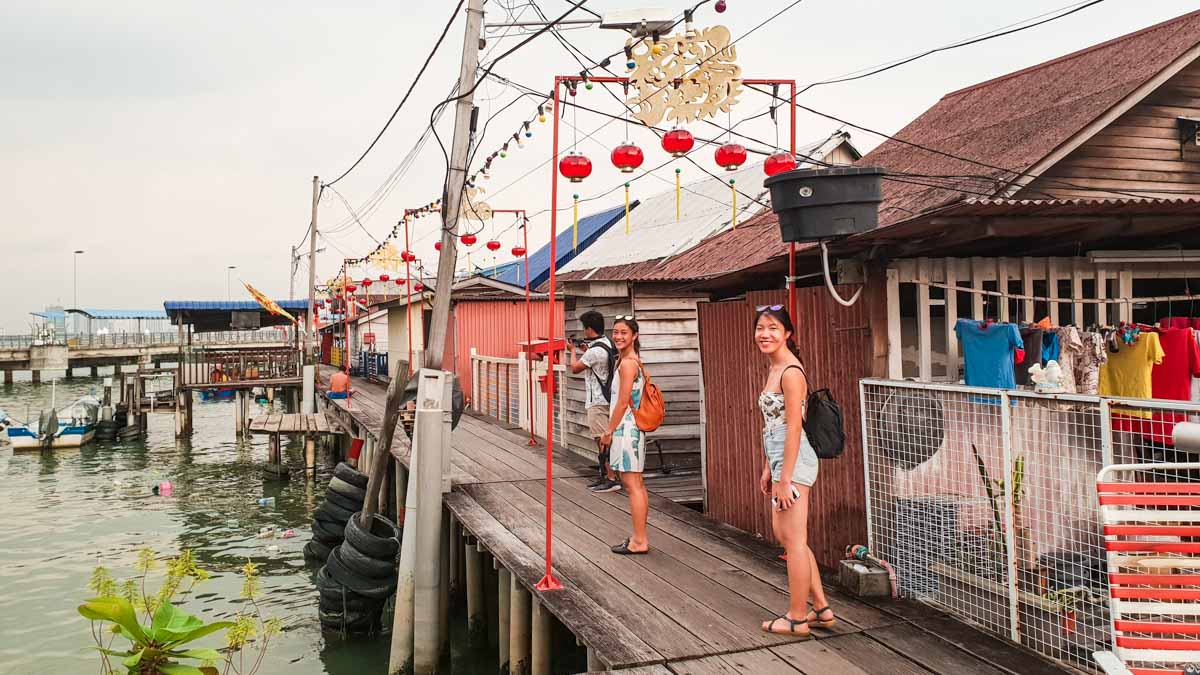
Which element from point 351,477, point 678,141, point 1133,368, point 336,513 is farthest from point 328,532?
point 1133,368

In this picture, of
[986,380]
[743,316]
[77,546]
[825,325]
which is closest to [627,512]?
[743,316]

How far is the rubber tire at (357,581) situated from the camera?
8398 millimetres

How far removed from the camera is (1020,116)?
914cm

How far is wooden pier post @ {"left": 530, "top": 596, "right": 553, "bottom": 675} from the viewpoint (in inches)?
231

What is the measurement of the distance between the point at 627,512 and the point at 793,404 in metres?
4.03

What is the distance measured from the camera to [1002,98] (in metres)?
10.1

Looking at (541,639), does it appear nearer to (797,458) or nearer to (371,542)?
(797,458)

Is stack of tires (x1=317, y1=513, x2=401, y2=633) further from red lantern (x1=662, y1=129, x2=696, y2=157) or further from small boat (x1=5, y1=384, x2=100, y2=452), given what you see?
small boat (x1=5, y1=384, x2=100, y2=452)

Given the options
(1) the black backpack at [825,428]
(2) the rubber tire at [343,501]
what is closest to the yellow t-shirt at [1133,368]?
(1) the black backpack at [825,428]

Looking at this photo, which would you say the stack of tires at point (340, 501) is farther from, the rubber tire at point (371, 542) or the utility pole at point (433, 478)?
the utility pole at point (433, 478)

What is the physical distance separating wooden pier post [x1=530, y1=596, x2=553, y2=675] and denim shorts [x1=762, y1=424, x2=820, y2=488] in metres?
2.13

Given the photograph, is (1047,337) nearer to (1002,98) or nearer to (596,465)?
(1002,98)

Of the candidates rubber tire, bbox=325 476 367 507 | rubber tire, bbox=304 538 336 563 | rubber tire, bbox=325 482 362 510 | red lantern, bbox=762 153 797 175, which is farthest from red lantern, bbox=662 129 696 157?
rubber tire, bbox=304 538 336 563

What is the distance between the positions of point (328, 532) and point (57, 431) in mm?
20600
